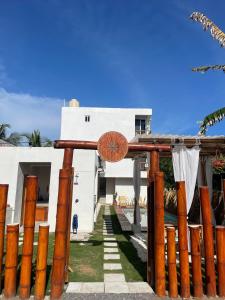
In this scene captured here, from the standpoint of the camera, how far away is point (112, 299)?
4.86 meters

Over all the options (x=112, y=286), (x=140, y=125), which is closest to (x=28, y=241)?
(x=112, y=286)

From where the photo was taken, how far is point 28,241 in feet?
16.4

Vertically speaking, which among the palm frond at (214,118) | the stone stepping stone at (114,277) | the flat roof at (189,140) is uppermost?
the palm frond at (214,118)

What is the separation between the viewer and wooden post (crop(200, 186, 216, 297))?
5.09m

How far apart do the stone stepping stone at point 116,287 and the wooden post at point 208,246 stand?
164 cm

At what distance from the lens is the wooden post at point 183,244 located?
5.05 metres

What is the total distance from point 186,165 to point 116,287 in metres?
4.18

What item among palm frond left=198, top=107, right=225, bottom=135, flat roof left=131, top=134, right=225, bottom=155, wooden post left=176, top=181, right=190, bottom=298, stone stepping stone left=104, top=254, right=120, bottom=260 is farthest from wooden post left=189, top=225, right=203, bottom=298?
palm frond left=198, top=107, right=225, bottom=135

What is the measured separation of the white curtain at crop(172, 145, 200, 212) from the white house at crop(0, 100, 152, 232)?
5.73m

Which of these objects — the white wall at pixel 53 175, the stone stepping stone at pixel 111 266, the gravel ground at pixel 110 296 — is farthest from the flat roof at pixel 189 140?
the white wall at pixel 53 175

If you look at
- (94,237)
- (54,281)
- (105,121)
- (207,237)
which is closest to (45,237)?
(54,281)

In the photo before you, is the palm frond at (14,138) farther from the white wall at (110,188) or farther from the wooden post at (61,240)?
the wooden post at (61,240)

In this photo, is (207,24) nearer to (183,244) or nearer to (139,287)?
(183,244)

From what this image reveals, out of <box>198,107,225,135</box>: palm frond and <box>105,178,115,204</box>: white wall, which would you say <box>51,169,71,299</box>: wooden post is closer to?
<box>198,107,225,135</box>: palm frond
